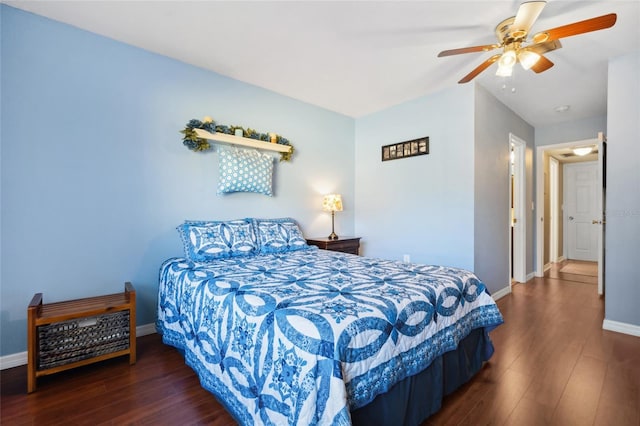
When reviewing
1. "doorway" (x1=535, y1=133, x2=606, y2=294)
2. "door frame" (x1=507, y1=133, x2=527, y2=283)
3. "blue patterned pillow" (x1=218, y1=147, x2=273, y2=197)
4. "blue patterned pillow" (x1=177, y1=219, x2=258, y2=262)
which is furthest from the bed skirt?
"door frame" (x1=507, y1=133, x2=527, y2=283)

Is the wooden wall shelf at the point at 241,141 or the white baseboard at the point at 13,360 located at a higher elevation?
the wooden wall shelf at the point at 241,141

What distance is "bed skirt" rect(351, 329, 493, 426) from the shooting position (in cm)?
129

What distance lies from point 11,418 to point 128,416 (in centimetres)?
61

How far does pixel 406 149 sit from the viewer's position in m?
3.85

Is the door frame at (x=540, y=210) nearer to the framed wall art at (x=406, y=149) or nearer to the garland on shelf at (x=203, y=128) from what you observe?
the framed wall art at (x=406, y=149)

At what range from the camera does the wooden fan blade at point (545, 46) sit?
6.43ft

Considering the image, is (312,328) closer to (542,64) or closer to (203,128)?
(203,128)

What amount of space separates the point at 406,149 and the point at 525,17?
6.79 feet

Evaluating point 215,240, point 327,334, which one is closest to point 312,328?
point 327,334

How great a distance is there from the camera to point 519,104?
382 centimetres

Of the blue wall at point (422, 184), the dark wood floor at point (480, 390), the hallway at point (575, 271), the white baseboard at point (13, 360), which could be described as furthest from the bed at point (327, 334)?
the hallway at point (575, 271)

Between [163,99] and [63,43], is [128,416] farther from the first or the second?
[63,43]

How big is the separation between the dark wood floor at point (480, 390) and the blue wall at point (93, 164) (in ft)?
1.90

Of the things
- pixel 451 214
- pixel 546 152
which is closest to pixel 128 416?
pixel 451 214
